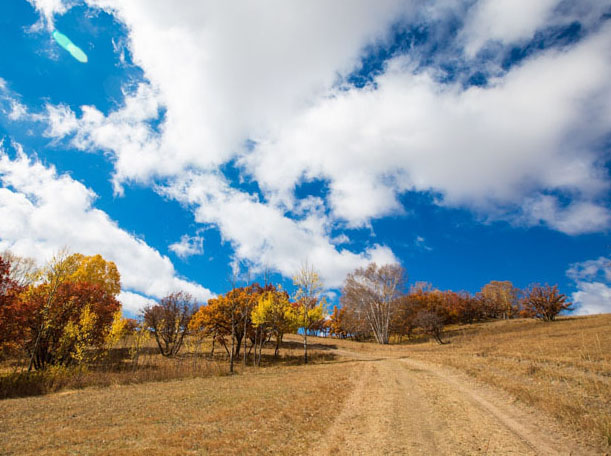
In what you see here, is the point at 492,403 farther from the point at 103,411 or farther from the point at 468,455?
the point at 103,411

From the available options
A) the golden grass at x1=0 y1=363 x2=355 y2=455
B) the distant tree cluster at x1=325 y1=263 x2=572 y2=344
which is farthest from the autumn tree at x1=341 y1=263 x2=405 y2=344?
the golden grass at x1=0 y1=363 x2=355 y2=455

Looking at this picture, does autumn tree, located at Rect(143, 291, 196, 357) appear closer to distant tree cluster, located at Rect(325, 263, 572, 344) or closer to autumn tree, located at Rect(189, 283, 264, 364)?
autumn tree, located at Rect(189, 283, 264, 364)

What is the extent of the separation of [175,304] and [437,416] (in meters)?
43.8

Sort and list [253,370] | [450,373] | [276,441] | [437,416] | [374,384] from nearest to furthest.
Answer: [276,441] < [437,416] < [374,384] < [450,373] < [253,370]

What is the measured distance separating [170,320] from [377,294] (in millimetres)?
38191

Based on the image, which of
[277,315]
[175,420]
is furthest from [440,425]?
[277,315]

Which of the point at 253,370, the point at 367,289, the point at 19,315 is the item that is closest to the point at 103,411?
the point at 253,370

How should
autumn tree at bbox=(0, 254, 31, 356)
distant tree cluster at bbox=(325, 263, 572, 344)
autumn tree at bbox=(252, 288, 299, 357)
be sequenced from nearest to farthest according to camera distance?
autumn tree at bbox=(0, 254, 31, 356), autumn tree at bbox=(252, 288, 299, 357), distant tree cluster at bbox=(325, 263, 572, 344)

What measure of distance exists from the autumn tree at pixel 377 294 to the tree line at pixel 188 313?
198mm

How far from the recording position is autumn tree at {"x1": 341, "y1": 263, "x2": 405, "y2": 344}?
5728cm

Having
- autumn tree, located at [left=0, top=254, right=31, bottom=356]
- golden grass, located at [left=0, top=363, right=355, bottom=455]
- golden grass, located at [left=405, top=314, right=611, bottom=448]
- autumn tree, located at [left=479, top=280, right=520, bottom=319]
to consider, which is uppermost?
autumn tree, located at [left=479, top=280, right=520, bottom=319]

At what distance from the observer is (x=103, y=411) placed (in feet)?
43.5

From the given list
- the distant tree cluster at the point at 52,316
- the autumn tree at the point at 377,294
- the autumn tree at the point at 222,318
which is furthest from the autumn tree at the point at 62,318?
the autumn tree at the point at 377,294

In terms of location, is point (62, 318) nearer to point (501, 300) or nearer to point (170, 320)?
point (170, 320)
